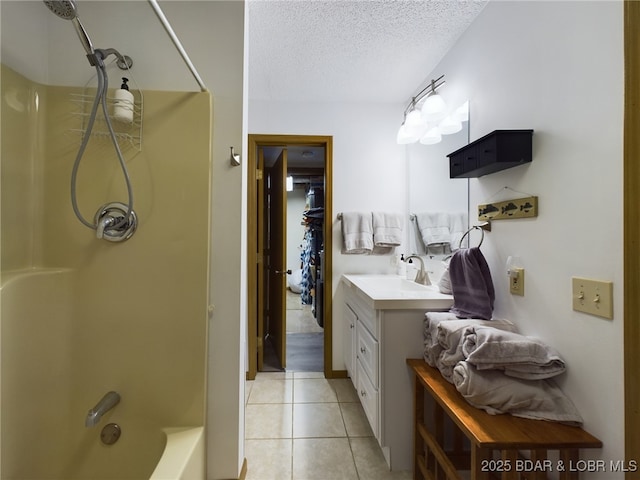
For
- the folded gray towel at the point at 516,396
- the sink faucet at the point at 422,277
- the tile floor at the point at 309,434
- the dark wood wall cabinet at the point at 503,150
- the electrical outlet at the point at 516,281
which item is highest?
the dark wood wall cabinet at the point at 503,150

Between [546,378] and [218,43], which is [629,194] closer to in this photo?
[546,378]

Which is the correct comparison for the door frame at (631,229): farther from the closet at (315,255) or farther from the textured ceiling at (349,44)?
the closet at (315,255)

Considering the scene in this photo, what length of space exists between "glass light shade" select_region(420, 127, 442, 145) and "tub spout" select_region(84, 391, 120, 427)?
2252mm

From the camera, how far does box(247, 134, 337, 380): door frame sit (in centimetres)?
239

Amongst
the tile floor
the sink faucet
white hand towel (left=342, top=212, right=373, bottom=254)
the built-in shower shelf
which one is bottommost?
the tile floor

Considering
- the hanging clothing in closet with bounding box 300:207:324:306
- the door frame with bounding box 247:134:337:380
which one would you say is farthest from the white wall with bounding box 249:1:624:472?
the hanging clothing in closet with bounding box 300:207:324:306

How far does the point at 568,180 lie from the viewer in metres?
1.00

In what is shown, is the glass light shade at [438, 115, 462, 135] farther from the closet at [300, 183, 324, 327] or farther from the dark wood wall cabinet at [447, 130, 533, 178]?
the closet at [300, 183, 324, 327]

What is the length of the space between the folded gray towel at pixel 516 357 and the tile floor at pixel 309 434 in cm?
88

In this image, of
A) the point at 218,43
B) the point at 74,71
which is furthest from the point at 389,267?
the point at 74,71

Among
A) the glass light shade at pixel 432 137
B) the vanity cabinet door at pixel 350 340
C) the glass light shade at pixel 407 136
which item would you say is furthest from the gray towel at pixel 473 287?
the glass light shade at pixel 407 136

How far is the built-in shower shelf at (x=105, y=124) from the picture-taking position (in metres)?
1.15

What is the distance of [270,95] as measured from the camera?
238 centimetres

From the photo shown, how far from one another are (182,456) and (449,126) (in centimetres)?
213
